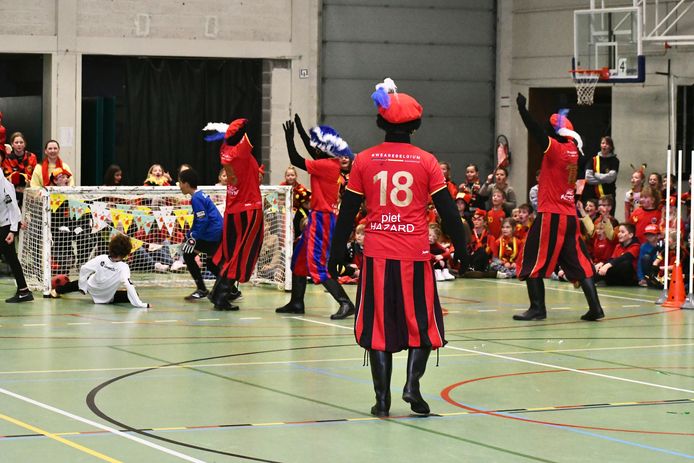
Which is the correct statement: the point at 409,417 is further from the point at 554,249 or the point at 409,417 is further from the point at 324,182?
the point at 554,249

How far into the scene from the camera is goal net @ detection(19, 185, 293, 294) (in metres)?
16.5

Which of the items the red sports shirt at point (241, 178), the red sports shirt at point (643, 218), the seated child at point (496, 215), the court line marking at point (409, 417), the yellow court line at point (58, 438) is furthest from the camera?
the seated child at point (496, 215)

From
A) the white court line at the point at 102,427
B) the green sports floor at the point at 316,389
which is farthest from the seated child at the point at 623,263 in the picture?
the white court line at the point at 102,427

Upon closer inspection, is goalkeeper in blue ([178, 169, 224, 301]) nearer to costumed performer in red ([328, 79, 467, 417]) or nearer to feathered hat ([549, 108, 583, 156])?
feathered hat ([549, 108, 583, 156])

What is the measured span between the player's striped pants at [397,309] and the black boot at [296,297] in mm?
5959

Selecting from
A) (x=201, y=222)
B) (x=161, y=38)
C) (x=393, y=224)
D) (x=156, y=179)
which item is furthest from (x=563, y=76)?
(x=393, y=224)

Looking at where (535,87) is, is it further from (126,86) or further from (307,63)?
(126,86)

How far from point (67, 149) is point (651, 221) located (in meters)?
10.5

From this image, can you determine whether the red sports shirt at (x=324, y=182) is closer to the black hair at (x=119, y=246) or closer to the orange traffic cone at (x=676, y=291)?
the black hair at (x=119, y=246)

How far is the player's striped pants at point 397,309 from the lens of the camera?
8375mm

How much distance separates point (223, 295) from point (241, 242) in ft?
2.25

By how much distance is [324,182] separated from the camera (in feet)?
45.2

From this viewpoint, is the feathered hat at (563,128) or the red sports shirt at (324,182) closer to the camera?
the red sports shirt at (324,182)

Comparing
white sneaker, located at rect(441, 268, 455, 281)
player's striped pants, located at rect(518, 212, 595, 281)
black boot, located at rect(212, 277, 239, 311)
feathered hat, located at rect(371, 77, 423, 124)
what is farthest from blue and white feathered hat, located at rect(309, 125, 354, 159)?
white sneaker, located at rect(441, 268, 455, 281)
